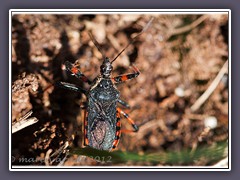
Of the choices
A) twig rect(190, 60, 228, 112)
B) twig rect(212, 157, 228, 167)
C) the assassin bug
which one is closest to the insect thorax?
the assassin bug

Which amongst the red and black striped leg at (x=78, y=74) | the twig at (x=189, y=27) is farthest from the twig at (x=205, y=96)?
the red and black striped leg at (x=78, y=74)

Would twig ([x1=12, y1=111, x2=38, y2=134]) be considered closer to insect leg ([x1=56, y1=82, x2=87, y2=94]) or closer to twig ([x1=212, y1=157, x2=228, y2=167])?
insect leg ([x1=56, y1=82, x2=87, y2=94])

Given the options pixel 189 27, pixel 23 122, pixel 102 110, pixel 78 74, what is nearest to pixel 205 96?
pixel 189 27

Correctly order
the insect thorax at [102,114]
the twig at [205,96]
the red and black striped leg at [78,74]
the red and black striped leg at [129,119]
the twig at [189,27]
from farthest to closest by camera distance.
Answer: the twig at [205,96] → the twig at [189,27] → the red and black striped leg at [129,119] → the red and black striped leg at [78,74] → the insect thorax at [102,114]

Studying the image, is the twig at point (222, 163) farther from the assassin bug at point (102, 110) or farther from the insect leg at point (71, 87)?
the insect leg at point (71, 87)

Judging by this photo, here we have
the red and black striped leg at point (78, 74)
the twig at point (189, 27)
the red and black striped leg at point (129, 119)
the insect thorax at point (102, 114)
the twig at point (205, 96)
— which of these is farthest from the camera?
the twig at point (205, 96)

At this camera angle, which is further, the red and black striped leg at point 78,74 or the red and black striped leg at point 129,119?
the red and black striped leg at point 129,119

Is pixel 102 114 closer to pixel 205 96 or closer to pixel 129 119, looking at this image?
pixel 129 119
